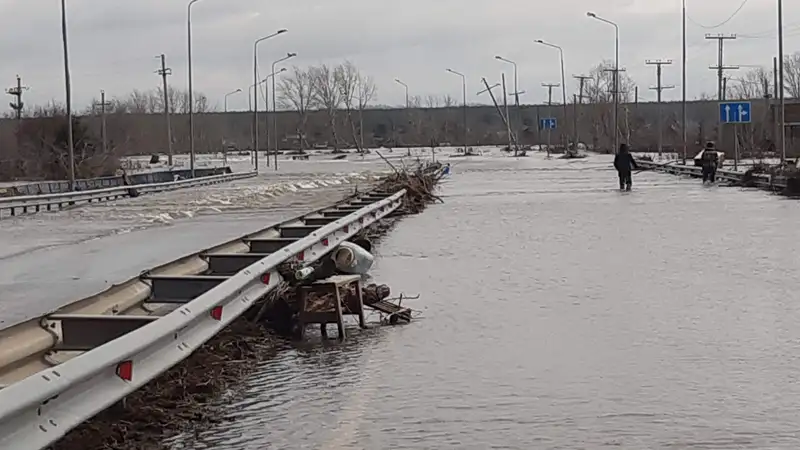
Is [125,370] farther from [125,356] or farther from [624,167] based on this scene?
[624,167]

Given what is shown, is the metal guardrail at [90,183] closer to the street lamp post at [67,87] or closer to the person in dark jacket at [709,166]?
the street lamp post at [67,87]

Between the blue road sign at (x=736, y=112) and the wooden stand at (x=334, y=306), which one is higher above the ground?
the blue road sign at (x=736, y=112)

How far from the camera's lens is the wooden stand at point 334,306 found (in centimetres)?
1154

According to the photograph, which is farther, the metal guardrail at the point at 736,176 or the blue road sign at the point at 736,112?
the blue road sign at the point at 736,112

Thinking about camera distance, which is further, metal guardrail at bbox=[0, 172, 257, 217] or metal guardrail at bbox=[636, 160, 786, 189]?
metal guardrail at bbox=[636, 160, 786, 189]

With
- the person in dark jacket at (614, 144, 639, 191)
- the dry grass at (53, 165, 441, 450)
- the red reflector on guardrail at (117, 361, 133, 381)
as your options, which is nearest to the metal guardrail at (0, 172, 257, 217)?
the person in dark jacket at (614, 144, 639, 191)

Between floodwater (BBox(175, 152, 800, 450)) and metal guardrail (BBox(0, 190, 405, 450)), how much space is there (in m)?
0.60

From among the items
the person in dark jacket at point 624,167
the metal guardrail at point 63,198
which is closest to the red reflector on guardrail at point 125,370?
the metal guardrail at point 63,198

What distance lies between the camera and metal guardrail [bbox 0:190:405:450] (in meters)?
5.19

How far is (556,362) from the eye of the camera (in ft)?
32.8

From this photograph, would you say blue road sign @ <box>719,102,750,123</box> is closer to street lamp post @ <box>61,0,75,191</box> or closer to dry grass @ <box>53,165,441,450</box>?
street lamp post @ <box>61,0,75,191</box>

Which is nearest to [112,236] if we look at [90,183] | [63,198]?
[63,198]

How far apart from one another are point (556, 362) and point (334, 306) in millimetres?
2490

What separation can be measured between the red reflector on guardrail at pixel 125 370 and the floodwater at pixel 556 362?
1004 mm
